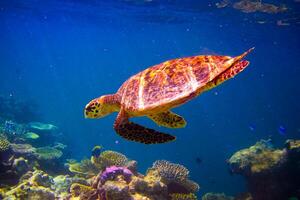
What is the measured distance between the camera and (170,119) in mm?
5652

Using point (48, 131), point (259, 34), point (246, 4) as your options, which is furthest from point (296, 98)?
point (48, 131)

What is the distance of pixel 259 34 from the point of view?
100 feet

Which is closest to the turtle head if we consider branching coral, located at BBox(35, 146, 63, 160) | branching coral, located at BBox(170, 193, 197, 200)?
branching coral, located at BBox(170, 193, 197, 200)

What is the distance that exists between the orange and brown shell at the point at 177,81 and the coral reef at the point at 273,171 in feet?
24.8

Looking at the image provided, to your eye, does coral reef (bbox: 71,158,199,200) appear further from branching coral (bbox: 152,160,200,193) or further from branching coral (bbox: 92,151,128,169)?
Result: branching coral (bbox: 92,151,128,169)

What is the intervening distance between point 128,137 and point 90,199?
3196 millimetres

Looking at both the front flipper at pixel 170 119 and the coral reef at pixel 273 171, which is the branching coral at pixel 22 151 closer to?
the front flipper at pixel 170 119

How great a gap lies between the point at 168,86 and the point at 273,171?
26.2 ft

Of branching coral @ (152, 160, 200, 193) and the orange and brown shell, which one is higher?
the orange and brown shell

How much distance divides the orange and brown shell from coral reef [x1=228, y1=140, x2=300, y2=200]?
757cm

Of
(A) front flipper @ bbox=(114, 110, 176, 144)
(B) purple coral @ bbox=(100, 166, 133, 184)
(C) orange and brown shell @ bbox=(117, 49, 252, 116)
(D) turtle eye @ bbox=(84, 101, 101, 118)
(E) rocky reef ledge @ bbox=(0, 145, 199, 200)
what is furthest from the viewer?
(B) purple coral @ bbox=(100, 166, 133, 184)

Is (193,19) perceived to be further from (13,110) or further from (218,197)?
(218,197)

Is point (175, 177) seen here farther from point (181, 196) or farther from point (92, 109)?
point (92, 109)

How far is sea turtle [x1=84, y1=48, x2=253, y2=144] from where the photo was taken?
4.34 metres
